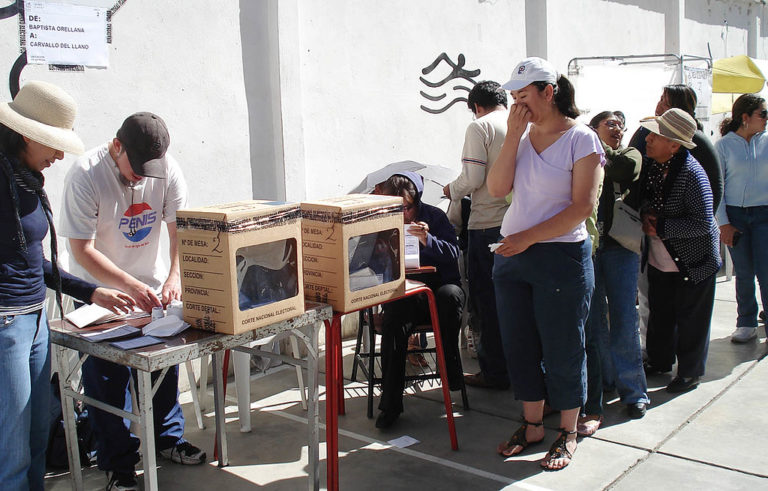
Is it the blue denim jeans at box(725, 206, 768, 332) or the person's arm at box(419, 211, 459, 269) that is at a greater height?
the person's arm at box(419, 211, 459, 269)

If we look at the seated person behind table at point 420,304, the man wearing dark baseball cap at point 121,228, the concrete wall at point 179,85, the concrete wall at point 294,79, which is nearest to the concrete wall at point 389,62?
the concrete wall at point 294,79

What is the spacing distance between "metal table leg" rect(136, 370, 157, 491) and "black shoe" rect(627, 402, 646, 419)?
8.96 ft

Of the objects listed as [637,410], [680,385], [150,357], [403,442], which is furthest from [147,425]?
[680,385]

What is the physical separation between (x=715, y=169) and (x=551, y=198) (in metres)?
1.78

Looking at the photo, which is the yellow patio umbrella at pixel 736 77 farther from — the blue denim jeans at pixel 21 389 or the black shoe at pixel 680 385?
the blue denim jeans at pixel 21 389

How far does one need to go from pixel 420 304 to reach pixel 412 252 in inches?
13.2

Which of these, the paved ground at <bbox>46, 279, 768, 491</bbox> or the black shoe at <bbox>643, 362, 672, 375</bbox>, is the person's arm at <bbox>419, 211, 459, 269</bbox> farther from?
the black shoe at <bbox>643, 362, 672, 375</bbox>

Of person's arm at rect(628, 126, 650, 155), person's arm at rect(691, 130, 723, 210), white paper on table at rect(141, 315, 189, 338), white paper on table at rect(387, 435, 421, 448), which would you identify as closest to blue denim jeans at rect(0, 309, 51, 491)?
white paper on table at rect(141, 315, 189, 338)

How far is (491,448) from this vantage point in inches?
151

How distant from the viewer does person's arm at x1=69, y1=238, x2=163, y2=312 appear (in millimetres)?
3109

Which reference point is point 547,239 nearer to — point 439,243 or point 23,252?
point 439,243

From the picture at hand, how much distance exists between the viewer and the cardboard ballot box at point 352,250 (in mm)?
3104

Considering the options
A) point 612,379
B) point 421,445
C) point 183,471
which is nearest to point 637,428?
point 612,379

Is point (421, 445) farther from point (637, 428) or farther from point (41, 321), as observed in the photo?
point (41, 321)
